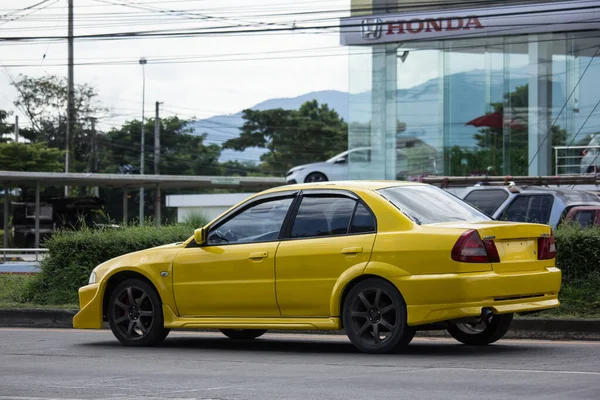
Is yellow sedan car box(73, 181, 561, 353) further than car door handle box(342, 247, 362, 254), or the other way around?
car door handle box(342, 247, 362, 254)

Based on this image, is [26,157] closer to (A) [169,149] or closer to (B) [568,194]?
(A) [169,149]

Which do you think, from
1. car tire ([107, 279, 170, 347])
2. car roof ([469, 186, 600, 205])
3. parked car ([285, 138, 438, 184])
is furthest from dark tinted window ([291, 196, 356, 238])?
parked car ([285, 138, 438, 184])

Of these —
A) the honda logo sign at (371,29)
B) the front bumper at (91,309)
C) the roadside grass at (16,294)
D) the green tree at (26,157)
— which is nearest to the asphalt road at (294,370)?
the front bumper at (91,309)

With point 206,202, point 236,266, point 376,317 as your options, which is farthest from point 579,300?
point 206,202

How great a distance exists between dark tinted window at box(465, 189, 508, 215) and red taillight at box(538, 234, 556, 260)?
326 inches

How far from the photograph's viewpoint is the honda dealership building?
3488 centimetres

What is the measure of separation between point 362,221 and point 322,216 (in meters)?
0.47

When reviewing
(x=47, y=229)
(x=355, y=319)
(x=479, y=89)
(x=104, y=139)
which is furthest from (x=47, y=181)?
(x=104, y=139)

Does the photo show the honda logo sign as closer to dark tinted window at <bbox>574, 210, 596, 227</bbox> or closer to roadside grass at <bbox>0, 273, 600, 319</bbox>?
dark tinted window at <bbox>574, 210, 596, 227</bbox>

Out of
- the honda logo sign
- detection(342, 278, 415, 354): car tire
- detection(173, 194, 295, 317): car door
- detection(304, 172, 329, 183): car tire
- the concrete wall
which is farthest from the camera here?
the concrete wall

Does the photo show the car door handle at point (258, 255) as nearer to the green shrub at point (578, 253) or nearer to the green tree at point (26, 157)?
the green shrub at point (578, 253)

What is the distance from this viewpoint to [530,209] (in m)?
17.7

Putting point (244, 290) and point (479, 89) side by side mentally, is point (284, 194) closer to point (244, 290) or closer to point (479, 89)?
point (244, 290)

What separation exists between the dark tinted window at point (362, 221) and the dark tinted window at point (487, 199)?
874 centimetres
